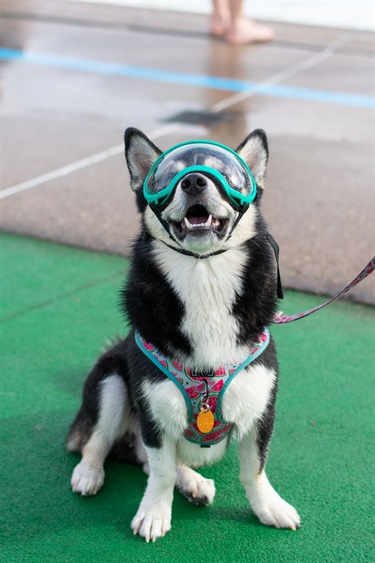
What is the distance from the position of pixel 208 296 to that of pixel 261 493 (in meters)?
0.88

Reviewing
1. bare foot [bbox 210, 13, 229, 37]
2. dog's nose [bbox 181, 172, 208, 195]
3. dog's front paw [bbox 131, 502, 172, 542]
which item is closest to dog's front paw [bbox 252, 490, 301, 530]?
dog's front paw [bbox 131, 502, 172, 542]

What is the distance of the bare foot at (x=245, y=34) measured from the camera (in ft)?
39.3

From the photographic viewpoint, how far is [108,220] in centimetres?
620

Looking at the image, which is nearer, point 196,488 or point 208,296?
point 208,296

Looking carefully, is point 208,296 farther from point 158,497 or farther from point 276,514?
point 276,514

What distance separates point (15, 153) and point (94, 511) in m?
4.94

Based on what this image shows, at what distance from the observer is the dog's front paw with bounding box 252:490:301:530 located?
320cm

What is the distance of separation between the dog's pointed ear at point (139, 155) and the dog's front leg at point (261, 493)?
1.08m

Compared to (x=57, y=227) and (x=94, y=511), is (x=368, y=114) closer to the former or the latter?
(x=57, y=227)

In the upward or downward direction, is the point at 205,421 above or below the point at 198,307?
below

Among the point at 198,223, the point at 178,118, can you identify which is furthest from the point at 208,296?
the point at 178,118

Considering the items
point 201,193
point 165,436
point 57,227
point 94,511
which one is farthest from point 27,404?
point 57,227

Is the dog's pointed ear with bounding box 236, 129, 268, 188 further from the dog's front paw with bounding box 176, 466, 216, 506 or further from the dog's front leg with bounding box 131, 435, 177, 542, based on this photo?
A: the dog's front paw with bounding box 176, 466, 216, 506

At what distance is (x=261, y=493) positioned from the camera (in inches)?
126
